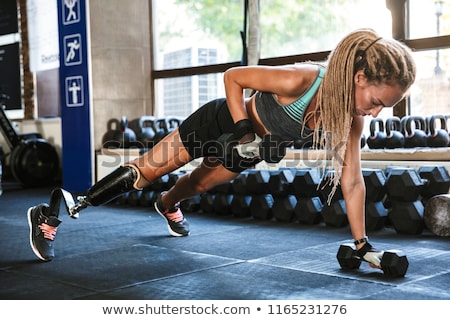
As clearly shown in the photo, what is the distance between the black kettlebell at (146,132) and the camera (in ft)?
15.5

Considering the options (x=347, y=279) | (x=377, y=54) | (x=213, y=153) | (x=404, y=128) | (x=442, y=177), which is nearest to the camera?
(x=377, y=54)

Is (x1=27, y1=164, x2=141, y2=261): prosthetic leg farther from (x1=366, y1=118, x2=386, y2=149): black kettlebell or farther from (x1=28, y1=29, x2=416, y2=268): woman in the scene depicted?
(x1=366, y1=118, x2=386, y2=149): black kettlebell

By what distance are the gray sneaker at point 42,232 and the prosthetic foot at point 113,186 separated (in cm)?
13

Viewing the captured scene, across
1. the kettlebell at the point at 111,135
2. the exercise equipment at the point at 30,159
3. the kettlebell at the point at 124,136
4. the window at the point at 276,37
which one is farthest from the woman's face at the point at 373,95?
the exercise equipment at the point at 30,159

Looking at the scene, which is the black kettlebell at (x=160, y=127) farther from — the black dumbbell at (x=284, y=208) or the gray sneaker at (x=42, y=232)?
the gray sneaker at (x=42, y=232)

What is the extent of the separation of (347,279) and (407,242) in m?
0.84

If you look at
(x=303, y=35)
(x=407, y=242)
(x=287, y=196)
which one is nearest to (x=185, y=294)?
(x=407, y=242)

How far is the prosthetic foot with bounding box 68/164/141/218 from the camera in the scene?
2371mm

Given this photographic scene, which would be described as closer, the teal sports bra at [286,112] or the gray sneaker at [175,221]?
the teal sports bra at [286,112]

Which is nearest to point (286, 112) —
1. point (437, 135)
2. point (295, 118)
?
point (295, 118)

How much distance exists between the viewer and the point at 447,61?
3.63 meters

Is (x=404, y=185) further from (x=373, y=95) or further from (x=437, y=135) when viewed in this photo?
(x=373, y=95)

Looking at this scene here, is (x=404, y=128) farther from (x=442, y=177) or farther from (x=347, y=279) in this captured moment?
(x=347, y=279)

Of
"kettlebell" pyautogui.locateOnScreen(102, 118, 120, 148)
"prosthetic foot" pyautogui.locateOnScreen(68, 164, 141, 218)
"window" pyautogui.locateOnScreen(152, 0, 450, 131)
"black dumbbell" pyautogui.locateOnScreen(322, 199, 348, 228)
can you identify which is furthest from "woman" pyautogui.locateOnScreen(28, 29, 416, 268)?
"kettlebell" pyautogui.locateOnScreen(102, 118, 120, 148)
